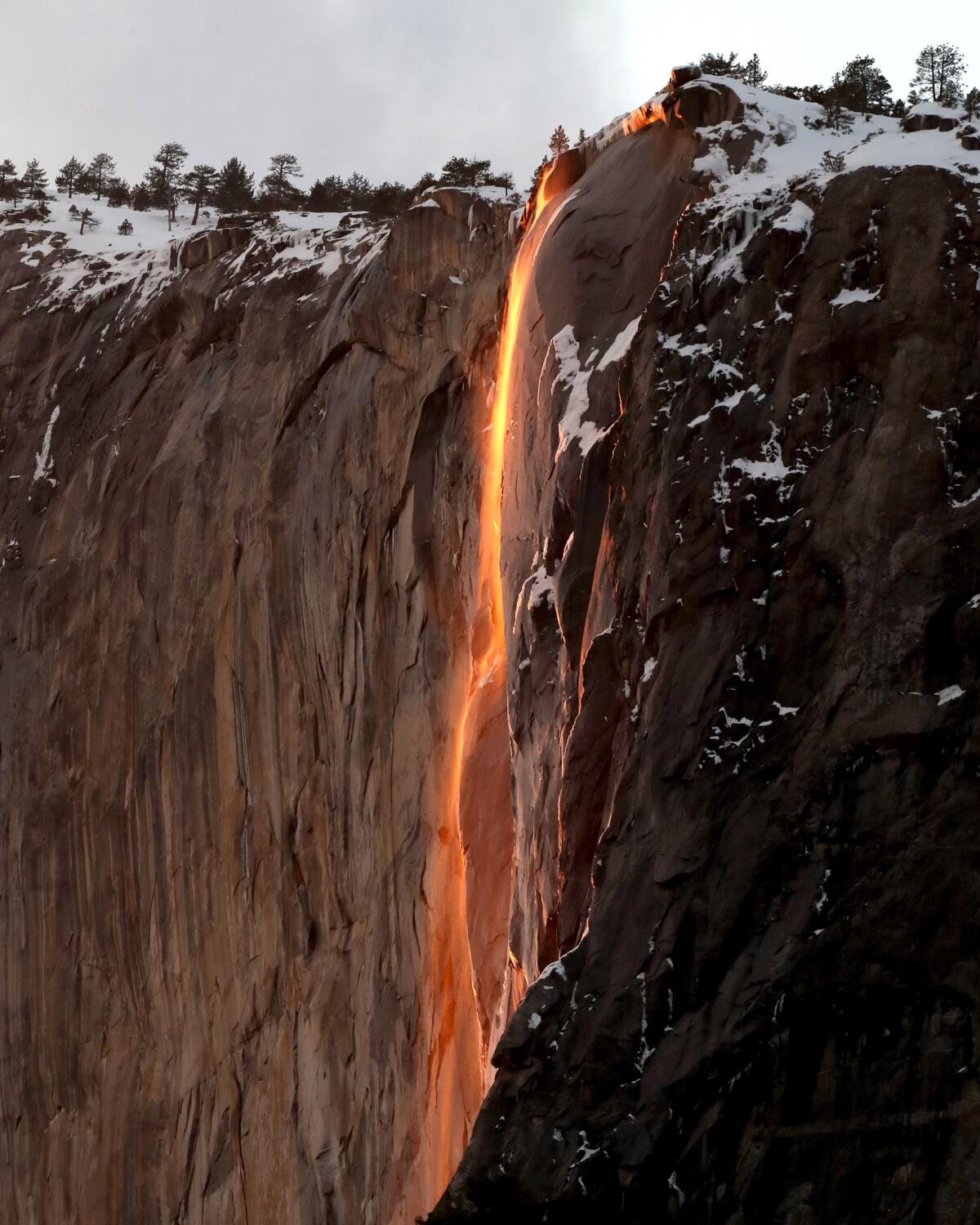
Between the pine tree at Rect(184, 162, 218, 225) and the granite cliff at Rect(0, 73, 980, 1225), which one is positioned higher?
the pine tree at Rect(184, 162, 218, 225)

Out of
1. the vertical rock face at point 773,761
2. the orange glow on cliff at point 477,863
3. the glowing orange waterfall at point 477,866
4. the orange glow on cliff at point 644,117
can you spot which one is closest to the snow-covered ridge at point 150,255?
the orange glow on cliff at point 477,863

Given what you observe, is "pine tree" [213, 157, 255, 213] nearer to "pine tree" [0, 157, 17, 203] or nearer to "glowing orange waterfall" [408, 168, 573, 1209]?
"pine tree" [0, 157, 17, 203]

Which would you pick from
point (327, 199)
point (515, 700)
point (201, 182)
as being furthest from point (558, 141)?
point (201, 182)

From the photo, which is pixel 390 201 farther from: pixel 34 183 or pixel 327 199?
pixel 34 183

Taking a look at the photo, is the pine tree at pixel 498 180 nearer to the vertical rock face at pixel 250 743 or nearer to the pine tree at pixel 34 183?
the vertical rock face at pixel 250 743

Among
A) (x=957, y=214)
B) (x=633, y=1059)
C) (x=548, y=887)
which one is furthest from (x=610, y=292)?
(x=633, y=1059)

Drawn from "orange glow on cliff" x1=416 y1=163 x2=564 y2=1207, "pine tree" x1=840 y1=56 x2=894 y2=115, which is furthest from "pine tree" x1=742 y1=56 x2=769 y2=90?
"orange glow on cliff" x1=416 y1=163 x2=564 y2=1207
